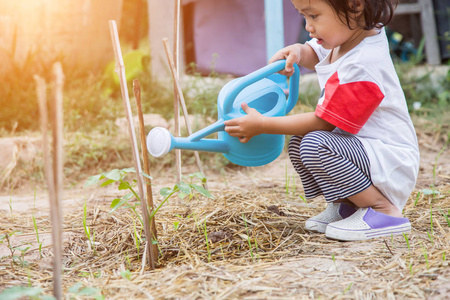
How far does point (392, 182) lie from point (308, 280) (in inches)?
22.8

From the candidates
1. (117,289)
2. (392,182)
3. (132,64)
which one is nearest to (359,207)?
(392,182)

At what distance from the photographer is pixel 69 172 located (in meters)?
3.02

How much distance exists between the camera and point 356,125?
1635 millimetres

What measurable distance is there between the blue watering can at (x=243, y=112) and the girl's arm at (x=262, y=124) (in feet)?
0.14

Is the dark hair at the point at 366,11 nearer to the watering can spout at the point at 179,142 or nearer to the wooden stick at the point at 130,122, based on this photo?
the watering can spout at the point at 179,142

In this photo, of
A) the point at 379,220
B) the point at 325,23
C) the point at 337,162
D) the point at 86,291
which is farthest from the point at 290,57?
the point at 86,291

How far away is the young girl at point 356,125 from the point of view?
1612 mm

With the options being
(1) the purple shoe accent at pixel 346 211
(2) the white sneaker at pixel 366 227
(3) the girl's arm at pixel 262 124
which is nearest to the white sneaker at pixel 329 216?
(1) the purple shoe accent at pixel 346 211

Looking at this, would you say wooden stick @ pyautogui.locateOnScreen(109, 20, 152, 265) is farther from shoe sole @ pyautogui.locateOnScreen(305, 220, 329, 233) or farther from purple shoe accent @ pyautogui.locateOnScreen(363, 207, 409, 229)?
purple shoe accent @ pyautogui.locateOnScreen(363, 207, 409, 229)

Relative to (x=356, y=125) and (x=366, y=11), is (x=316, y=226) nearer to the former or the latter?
(x=356, y=125)

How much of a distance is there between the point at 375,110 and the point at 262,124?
0.43 metres

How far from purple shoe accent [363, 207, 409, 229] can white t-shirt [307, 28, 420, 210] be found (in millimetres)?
75

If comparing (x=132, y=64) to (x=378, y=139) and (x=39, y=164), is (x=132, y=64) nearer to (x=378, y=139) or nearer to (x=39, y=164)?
(x=39, y=164)

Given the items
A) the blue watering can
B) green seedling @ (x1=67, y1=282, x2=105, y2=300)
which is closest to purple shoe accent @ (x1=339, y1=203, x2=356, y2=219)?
the blue watering can
